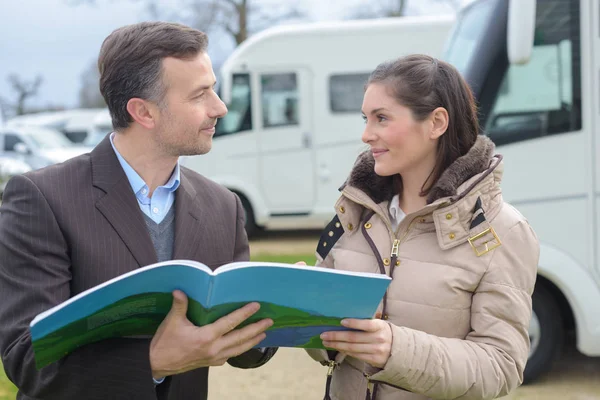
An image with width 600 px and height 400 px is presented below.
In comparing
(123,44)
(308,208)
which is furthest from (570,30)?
(308,208)

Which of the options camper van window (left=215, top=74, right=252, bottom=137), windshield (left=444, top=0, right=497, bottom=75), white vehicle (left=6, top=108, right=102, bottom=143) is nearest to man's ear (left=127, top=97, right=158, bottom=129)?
windshield (left=444, top=0, right=497, bottom=75)

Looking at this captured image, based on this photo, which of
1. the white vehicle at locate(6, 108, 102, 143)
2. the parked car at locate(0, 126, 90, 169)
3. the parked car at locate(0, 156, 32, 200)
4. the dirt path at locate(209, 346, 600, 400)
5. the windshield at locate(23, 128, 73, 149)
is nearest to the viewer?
the dirt path at locate(209, 346, 600, 400)

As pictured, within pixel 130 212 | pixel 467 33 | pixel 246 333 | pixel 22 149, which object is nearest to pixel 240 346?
pixel 246 333

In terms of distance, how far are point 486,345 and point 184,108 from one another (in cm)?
113

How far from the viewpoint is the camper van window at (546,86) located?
4.51m

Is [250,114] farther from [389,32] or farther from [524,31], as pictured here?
[524,31]

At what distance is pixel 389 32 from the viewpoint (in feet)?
33.0

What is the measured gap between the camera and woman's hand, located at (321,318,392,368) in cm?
180

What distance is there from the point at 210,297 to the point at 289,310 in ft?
0.71

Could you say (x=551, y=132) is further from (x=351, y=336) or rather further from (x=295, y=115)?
(x=295, y=115)

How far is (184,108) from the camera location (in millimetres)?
2162

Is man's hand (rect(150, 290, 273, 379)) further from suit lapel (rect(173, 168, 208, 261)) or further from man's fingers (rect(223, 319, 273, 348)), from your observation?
suit lapel (rect(173, 168, 208, 261))

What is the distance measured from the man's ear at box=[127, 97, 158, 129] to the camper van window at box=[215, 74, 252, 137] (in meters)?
8.46

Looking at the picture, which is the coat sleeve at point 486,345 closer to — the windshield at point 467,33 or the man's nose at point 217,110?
the man's nose at point 217,110
